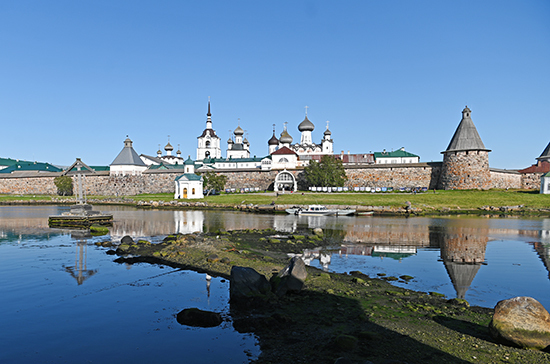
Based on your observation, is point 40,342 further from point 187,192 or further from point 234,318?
point 187,192

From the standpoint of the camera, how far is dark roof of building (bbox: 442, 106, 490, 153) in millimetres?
50156

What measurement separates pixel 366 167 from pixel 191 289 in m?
49.8

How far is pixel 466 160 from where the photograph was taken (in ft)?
163

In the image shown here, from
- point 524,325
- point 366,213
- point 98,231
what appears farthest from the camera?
point 366,213

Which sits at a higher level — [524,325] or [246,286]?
[524,325]

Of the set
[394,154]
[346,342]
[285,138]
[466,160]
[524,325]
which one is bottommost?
[346,342]

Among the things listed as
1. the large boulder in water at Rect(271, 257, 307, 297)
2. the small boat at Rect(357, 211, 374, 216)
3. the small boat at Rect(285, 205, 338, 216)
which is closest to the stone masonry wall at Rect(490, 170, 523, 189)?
the small boat at Rect(357, 211, 374, 216)

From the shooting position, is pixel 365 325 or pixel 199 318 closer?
pixel 365 325

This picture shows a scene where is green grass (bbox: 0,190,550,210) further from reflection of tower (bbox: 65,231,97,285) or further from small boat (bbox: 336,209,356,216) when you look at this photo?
reflection of tower (bbox: 65,231,97,285)

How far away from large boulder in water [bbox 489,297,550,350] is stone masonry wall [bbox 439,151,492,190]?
46.1 meters

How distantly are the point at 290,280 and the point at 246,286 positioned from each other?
51.3 inches

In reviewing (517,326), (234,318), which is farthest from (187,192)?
(517,326)

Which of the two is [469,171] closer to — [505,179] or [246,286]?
[505,179]

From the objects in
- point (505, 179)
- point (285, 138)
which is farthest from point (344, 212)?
point (285, 138)
